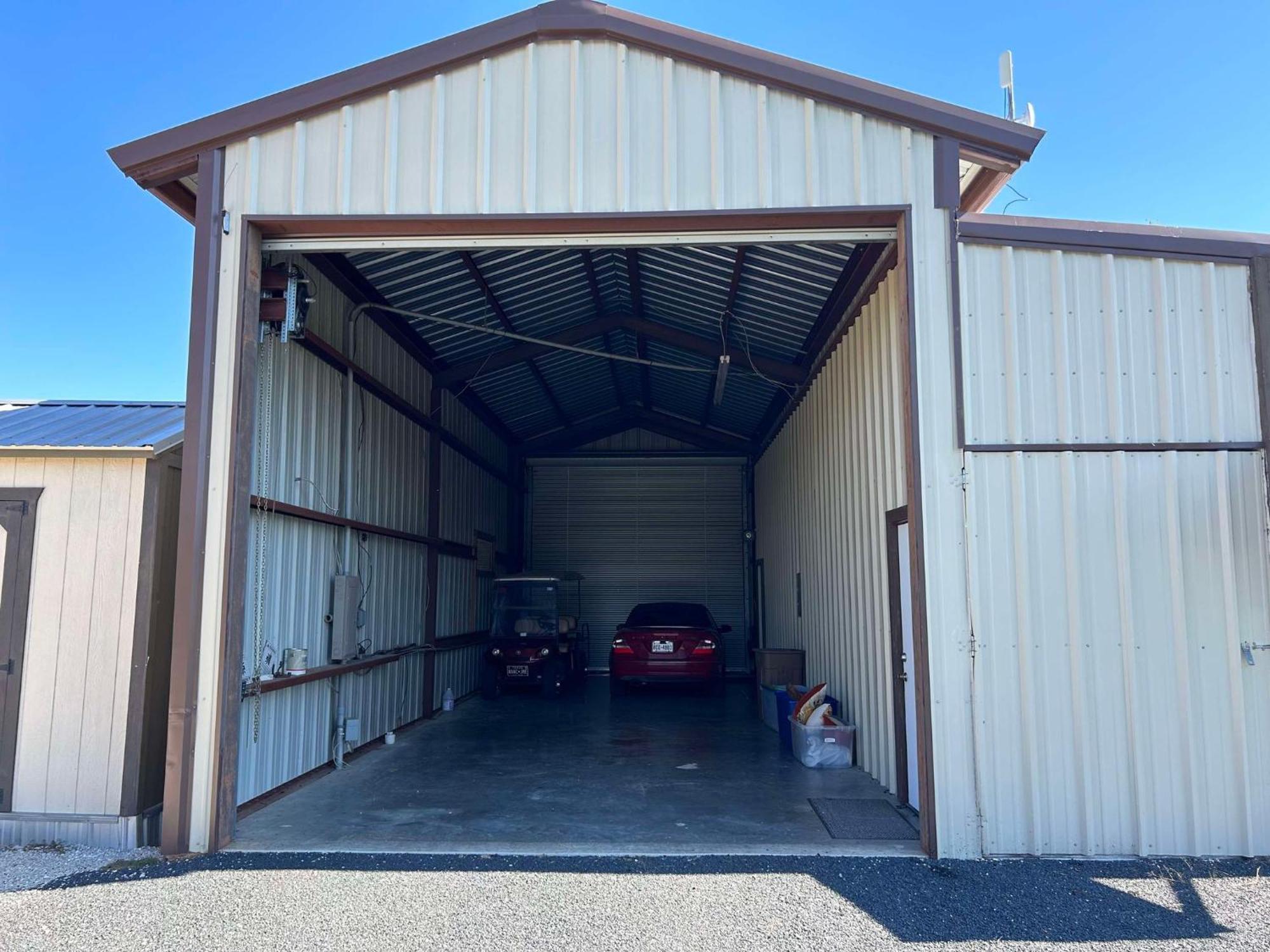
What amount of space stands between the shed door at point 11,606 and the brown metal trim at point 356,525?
1.45 m

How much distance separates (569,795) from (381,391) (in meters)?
4.57

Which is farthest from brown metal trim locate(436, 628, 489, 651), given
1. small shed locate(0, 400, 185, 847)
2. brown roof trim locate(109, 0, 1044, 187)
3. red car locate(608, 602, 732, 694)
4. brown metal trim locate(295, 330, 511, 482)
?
brown roof trim locate(109, 0, 1044, 187)

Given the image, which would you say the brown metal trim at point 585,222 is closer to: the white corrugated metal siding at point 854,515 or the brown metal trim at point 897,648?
the white corrugated metal siding at point 854,515

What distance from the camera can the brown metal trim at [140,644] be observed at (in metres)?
5.88

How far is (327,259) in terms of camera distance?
788 centimetres

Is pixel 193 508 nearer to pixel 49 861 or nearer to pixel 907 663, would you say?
pixel 49 861

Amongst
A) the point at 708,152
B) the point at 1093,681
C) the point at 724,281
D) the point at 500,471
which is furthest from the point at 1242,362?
the point at 500,471

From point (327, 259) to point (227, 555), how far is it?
320 cm

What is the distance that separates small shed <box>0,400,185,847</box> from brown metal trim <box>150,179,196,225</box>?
1585 mm

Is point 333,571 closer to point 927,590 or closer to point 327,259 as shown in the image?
point 327,259

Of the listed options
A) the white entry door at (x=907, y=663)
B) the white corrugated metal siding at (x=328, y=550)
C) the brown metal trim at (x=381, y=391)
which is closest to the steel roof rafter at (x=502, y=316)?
the white corrugated metal siding at (x=328, y=550)

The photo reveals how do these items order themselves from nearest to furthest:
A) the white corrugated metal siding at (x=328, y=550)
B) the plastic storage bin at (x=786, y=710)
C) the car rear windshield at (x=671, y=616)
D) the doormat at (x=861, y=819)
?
the doormat at (x=861, y=819)
the white corrugated metal siding at (x=328, y=550)
the plastic storage bin at (x=786, y=710)
the car rear windshield at (x=671, y=616)

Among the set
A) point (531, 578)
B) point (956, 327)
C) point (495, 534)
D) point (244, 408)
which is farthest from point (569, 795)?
point (495, 534)

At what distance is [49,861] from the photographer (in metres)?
5.50
